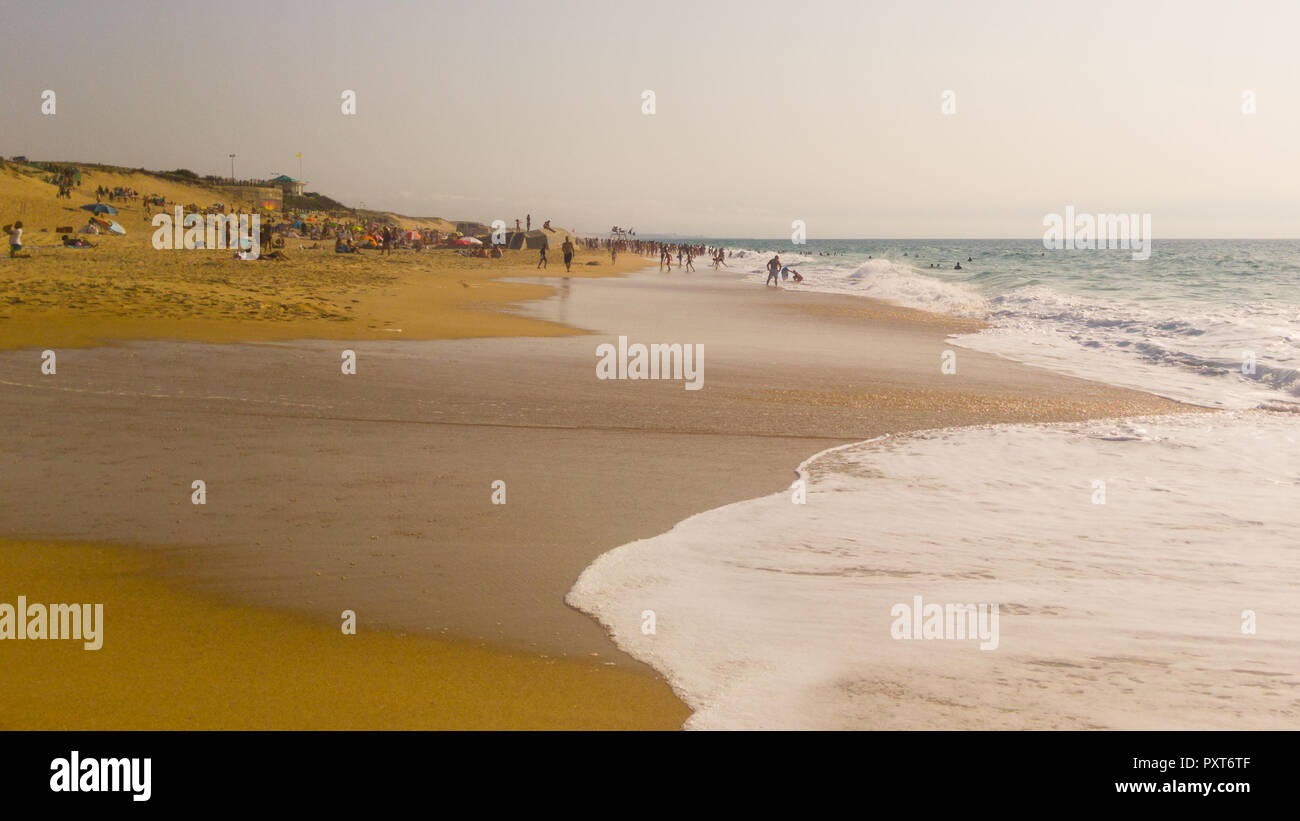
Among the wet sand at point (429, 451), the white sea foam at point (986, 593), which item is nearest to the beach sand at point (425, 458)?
the wet sand at point (429, 451)

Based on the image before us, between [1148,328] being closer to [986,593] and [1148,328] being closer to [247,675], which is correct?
[986,593]

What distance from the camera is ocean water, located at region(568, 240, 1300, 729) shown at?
4074mm

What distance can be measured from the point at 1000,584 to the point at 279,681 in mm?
4143

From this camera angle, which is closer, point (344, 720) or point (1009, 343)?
point (344, 720)

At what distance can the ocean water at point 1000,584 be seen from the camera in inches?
160

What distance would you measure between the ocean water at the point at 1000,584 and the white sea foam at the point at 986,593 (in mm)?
16

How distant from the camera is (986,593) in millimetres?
5352

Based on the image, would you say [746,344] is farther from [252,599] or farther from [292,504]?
[252,599]

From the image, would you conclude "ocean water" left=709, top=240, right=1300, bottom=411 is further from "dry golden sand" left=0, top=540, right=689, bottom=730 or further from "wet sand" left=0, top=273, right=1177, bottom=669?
"dry golden sand" left=0, top=540, right=689, bottom=730

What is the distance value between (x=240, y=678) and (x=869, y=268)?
5650 cm

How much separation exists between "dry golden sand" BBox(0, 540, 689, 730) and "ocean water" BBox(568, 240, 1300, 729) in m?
0.51

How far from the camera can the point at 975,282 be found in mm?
50438

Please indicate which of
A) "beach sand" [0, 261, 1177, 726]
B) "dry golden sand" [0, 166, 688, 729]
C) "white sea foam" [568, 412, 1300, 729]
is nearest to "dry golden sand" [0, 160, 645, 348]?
"beach sand" [0, 261, 1177, 726]

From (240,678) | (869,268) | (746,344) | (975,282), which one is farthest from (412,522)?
(869,268)
